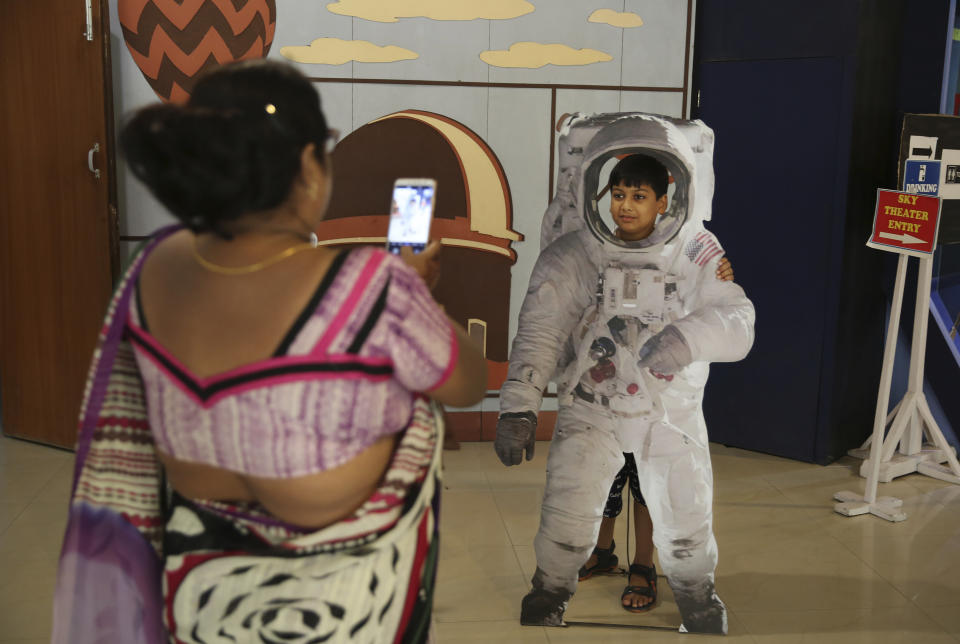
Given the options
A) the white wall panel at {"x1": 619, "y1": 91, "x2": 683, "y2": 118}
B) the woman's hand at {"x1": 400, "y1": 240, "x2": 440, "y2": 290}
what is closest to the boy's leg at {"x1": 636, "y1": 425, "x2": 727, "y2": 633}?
the woman's hand at {"x1": 400, "y1": 240, "x2": 440, "y2": 290}

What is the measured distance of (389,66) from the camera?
14.4 feet

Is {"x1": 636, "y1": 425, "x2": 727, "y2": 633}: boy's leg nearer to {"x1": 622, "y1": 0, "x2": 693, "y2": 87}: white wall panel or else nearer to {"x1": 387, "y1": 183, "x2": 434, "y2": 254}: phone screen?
{"x1": 387, "y1": 183, "x2": 434, "y2": 254}: phone screen

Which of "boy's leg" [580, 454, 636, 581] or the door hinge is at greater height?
the door hinge

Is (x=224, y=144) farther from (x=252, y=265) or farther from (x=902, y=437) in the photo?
(x=902, y=437)

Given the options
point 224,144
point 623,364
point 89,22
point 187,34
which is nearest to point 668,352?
point 623,364

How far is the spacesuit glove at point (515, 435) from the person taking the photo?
268cm

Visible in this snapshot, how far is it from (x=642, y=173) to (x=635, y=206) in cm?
10

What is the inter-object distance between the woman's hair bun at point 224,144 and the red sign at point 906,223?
10.8ft

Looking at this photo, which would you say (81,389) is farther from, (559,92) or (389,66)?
(559,92)

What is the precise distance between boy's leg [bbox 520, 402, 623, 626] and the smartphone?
1.08 metres

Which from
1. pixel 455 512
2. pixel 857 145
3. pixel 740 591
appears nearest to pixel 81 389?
pixel 455 512

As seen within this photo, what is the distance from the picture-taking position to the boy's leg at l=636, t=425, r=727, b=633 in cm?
268

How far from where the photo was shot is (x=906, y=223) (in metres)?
3.82

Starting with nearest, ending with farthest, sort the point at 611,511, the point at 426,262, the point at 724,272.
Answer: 1. the point at 426,262
2. the point at 724,272
3. the point at 611,511
